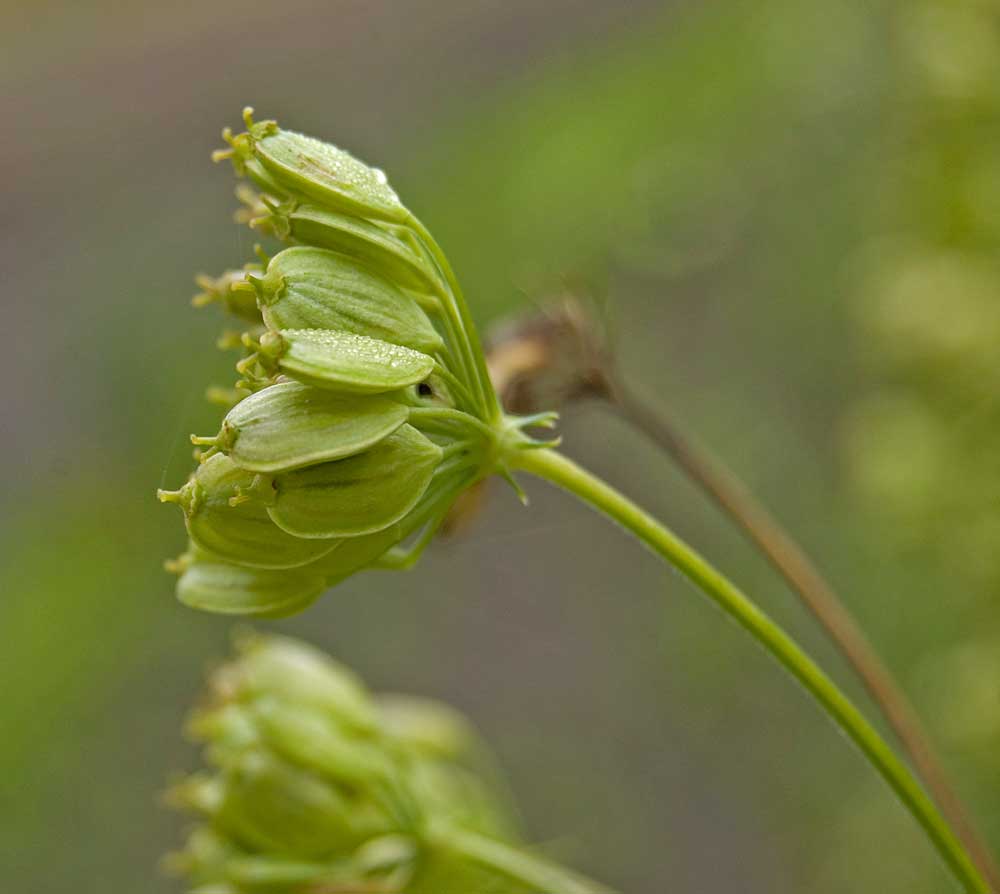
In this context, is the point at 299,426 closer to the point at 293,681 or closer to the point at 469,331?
the point at 469,331

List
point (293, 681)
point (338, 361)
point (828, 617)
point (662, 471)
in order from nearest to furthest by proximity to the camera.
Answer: point (338, 361)
point (828, 617)
point (293, 681)
point (662, 471)

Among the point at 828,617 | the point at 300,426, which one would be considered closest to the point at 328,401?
the point at 300,426

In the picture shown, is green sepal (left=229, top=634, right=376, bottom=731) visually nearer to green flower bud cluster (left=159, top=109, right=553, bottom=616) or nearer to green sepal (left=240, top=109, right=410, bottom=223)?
Answer: green flower bud cluster (left=159, top=109, right=553, bottom=616)

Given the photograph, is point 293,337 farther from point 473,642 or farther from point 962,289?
point 473,642

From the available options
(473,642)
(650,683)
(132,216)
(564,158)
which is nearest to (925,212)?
(564,158)

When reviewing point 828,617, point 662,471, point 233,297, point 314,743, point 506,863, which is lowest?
point 662,471

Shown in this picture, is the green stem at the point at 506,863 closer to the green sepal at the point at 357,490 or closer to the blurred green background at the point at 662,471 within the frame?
the green sepal at the point at 357,490
